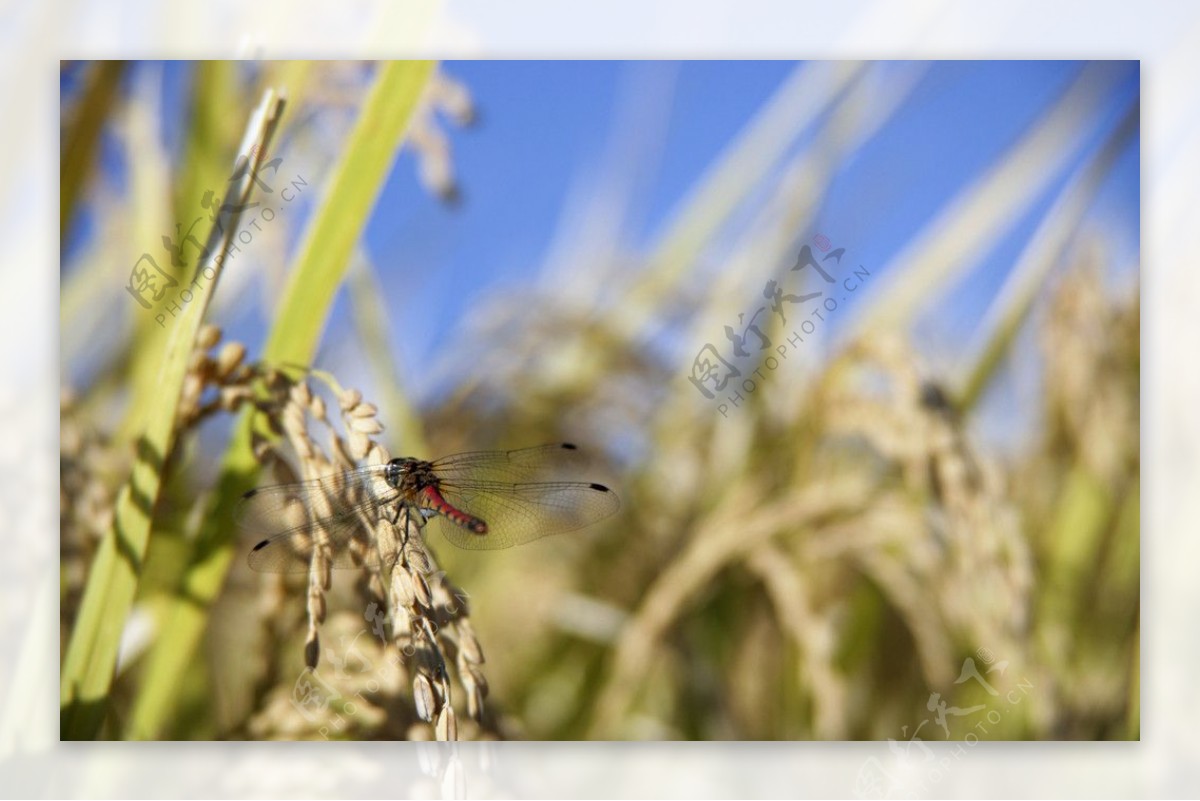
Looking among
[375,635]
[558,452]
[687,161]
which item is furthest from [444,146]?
[375,635]

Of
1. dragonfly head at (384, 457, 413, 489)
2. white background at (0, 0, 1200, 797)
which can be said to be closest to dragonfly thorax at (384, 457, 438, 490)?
dragonfly head at (384, 457, 413, 489)

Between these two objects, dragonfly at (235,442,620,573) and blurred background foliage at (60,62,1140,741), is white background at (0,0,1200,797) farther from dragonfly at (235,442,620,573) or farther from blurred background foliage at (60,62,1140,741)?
dragonfly at (235,442,620,573)

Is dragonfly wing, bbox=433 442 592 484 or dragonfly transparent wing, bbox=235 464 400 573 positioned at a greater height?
dragonfly wing, bbox=433 442 592 484

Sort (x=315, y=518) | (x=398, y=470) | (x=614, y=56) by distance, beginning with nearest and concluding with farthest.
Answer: (x=315, y=518), (x=398, y=470), (x=614, y=56)

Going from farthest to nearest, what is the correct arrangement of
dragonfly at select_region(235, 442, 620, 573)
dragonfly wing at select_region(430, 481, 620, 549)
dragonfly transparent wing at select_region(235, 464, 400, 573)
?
dragonfly wing at select_region(430, 481, 620, 549)
dragonfly at select_region(235, 442, 620, 573)
dragonfly transparent wing at select_region(235, 464, 400, 573)

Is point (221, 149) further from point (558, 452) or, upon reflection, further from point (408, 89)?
point (558, 452)

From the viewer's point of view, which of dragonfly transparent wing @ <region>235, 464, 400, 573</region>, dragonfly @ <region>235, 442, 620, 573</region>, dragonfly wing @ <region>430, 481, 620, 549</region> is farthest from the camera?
dragonfly wing @ <region>430, 481, 620, 549</region>

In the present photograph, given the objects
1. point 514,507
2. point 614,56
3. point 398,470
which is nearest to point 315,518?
point 398,470

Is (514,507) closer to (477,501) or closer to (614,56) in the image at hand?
(477,501)

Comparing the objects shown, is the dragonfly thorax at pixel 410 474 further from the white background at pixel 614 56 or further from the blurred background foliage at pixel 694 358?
the white background at pixel 614 56
